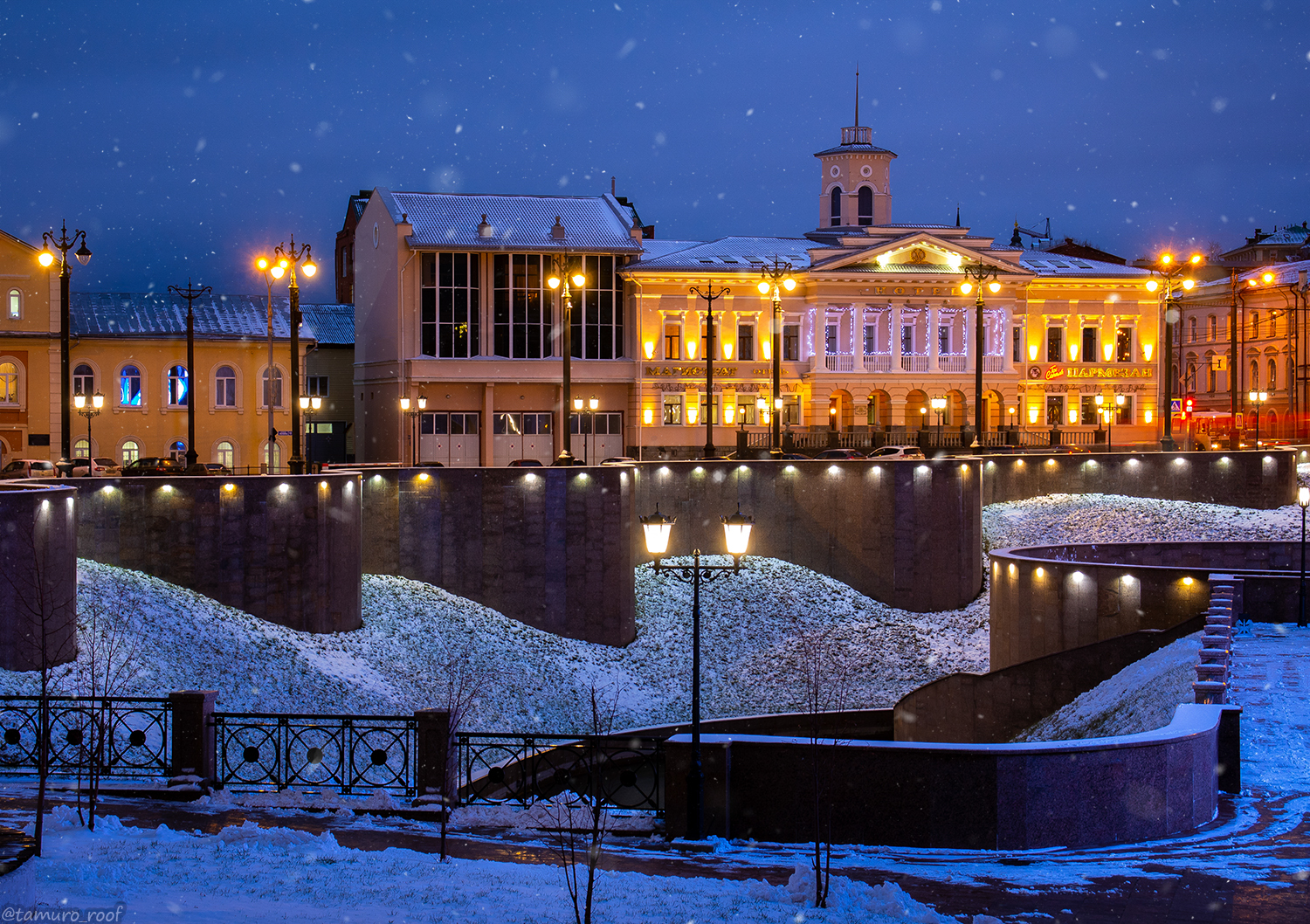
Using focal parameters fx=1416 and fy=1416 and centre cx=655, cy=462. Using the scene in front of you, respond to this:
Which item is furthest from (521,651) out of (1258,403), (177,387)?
(1258,403)

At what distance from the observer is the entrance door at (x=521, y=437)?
199 ft

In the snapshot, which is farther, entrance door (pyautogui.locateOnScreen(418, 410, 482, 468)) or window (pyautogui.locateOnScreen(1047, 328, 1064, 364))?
window (pyautogui.locateOnScreen(1047, 328, 1064, 364))

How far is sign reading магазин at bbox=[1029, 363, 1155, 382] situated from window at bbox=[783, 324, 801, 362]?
11.3 metres

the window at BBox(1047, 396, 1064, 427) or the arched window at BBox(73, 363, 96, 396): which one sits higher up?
the arched window at BBox(73, 363, 96, 396)

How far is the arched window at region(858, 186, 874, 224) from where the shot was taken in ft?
238

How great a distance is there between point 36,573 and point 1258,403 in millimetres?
55748

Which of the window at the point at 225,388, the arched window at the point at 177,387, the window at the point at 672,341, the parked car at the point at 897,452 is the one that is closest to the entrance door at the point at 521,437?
the window at the point at 672,341

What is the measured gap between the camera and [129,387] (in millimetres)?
54531

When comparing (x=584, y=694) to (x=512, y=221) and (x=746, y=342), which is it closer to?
(x=746, y=342)

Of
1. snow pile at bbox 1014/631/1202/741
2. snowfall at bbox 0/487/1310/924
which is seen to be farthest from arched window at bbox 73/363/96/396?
snow pile at bbox 1014/631/1202/741

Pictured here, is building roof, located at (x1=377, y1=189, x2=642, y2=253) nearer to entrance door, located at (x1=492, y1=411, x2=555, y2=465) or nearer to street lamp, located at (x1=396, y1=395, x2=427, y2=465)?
street lamp, located at (x1=396, y1=395, x2=427, y2=465)

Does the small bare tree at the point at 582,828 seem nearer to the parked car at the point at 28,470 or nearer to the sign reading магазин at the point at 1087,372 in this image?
the parked car at the point at 28,470

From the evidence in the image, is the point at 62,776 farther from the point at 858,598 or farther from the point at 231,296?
the point at 231,296

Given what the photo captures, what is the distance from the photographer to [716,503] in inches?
1841
